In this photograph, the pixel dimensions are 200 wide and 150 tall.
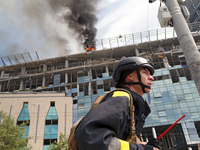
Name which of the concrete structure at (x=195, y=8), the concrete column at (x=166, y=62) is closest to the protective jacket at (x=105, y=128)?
the concrete column at (x=166, y=62)

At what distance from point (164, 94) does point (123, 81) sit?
123 ft

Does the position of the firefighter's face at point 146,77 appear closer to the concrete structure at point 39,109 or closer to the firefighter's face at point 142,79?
the firefighter's face at point 142,79

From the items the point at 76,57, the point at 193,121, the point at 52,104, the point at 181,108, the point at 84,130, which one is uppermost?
the point at 76,57

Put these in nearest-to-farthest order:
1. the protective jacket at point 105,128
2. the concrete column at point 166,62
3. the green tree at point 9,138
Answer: the protective jacket at point 105,128
the green tree at point 9,138
the concrete column at point 166,62

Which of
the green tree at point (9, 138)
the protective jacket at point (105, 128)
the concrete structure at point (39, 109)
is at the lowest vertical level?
the protective jacket at point (105, 128)

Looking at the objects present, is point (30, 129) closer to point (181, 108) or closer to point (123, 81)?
point (181, 108)

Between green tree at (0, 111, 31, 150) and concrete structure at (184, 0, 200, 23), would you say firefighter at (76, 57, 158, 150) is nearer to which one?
green tree at (0, 111, 31, 150)

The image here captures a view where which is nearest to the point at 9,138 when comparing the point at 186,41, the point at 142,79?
the point at 186,41

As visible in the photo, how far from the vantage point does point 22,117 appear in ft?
116

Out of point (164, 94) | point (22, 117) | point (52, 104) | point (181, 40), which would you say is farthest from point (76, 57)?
point (181, 40)

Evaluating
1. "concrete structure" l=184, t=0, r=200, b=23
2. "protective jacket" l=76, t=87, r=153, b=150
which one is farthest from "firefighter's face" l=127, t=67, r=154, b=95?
"concrete structure" l=184, t=0, r=200, b=23

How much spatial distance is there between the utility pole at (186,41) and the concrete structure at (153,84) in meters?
31.5

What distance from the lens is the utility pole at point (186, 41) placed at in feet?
17.2

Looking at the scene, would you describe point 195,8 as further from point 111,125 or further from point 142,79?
point 111,125
